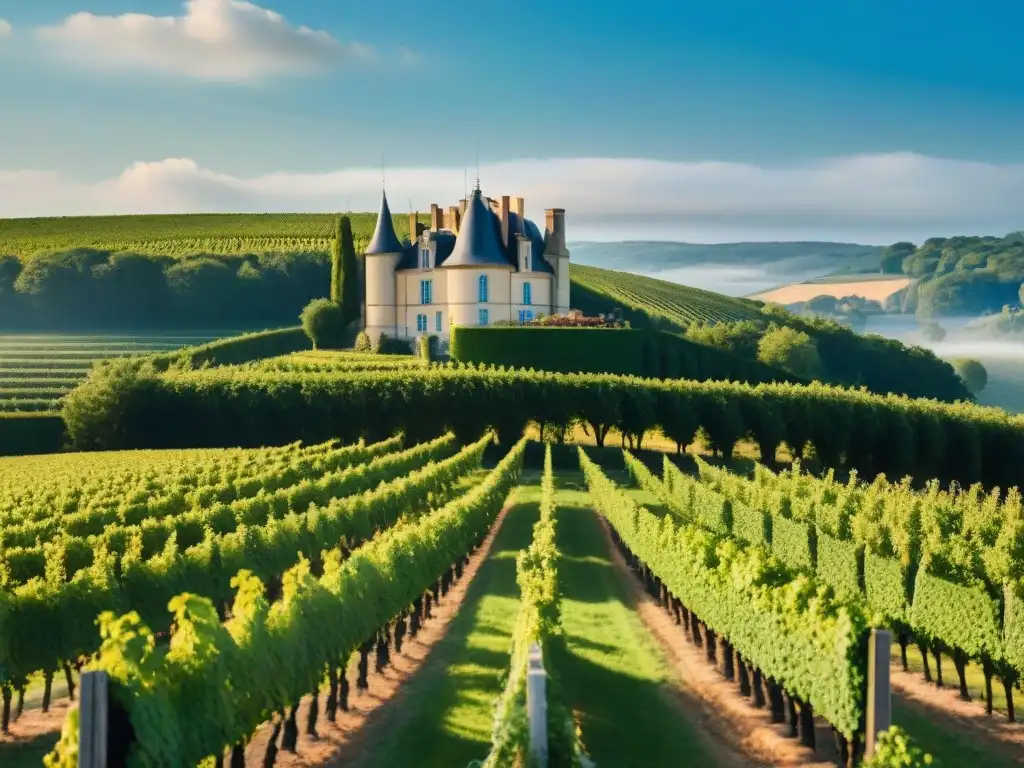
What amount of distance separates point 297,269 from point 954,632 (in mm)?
89255

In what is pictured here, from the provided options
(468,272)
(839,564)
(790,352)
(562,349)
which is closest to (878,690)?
(839,564)

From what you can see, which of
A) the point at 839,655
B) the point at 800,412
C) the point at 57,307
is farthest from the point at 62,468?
the point at 57,307

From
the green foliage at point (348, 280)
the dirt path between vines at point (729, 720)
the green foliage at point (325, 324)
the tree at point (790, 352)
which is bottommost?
the dirt path between vines at point (729, 720)

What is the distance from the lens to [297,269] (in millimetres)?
100938

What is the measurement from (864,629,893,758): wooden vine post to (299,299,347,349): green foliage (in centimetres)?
6299

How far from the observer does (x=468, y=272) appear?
6525 cm

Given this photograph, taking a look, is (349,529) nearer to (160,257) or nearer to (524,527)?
→ (524,527)

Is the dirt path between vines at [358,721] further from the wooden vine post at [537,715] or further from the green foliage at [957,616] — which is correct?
the green foliage at [957,616]

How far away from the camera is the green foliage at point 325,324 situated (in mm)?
71875

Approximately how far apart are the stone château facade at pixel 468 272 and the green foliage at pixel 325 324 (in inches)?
100

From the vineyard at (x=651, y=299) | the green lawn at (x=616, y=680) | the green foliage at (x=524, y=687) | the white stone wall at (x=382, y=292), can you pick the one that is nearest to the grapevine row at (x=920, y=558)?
the green lawn at (x=616, y=680)

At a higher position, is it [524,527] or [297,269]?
[297,269]

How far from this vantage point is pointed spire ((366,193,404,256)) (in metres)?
69.5

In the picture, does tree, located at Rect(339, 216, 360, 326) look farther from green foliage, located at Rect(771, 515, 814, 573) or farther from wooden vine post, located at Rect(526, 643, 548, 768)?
wooden vine post, located at Rect(526, 643, 548, 768)
